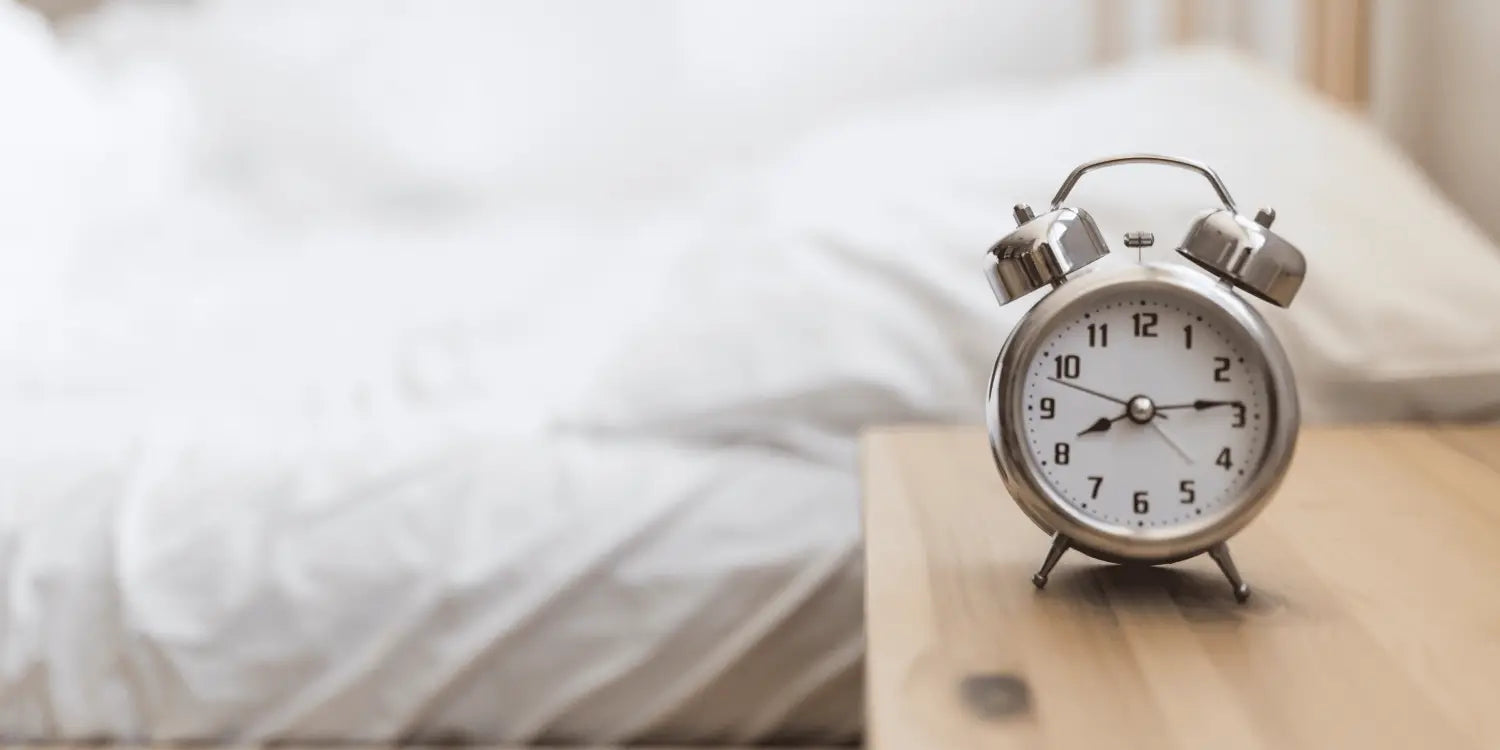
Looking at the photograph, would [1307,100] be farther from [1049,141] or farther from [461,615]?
[461,615]

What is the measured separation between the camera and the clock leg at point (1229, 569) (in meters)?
0.58

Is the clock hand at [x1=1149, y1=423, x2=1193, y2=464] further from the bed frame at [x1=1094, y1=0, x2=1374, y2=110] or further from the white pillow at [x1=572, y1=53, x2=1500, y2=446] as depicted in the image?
the bed frame at [x1=1094, y1=0, x2=1374, y2=110]

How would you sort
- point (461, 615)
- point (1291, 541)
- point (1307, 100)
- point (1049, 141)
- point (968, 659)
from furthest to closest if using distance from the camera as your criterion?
Result: point (1307, 100), point (1049, 141), point (461, 615), point (1291, 541), point (968, 659)

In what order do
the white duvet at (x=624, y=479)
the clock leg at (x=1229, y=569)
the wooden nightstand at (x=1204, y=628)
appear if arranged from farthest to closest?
1. the white duvet at (x=624, y=479)
2. the clock leg at (x=1229, y=569)
3. the wooden nightstand at (x=1204, y=628)

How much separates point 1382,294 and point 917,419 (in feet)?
1.04

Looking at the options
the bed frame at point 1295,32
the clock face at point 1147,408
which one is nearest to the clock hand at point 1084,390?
the clock face at point 1147,408

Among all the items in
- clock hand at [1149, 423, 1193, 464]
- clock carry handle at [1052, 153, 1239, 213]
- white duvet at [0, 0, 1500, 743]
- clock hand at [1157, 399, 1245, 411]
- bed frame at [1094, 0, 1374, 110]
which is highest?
clock carry handle at [1052, 153, 1239, 213]

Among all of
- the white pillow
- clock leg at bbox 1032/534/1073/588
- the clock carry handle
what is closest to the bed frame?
the white pillow

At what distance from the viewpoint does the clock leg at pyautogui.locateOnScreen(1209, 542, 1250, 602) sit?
58 cm

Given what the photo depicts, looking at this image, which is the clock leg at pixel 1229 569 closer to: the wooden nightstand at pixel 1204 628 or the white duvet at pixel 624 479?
the wooden nightstand at pixel 1204 628

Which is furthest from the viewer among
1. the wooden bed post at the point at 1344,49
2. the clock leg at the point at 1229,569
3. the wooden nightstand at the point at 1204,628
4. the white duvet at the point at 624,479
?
the wooden bed post at the point at 1344,49

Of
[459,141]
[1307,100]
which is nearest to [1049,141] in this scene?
[1307,100]

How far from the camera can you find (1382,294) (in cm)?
94

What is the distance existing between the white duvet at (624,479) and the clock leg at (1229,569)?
14.1 inches
